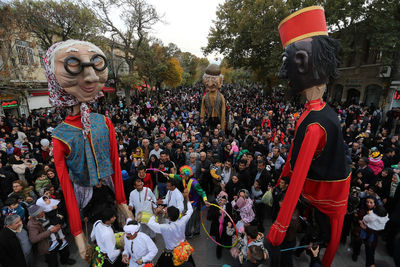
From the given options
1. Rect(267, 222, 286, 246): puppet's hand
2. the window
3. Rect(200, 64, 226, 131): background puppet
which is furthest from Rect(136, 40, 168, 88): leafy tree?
Rect(267, 222, 286, 246): puppet's hand

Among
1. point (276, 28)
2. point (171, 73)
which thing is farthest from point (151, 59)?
point (276, 28)

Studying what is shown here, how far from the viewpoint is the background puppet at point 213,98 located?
7.95 m

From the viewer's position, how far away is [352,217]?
13.3ft

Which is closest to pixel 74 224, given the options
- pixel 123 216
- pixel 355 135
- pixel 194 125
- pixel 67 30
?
pixel 123 216

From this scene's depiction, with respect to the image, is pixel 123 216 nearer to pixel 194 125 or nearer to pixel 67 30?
pixel 194 125

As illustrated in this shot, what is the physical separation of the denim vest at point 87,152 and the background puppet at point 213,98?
5505 mm

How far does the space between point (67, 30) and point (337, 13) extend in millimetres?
17599

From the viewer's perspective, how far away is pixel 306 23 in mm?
2791

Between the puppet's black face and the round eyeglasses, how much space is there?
256cm

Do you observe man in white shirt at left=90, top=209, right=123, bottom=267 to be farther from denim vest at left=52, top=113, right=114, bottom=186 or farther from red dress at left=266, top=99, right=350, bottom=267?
red dress at left=266, top=99, right=350, bottom=267

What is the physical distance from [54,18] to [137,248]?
51.4ft

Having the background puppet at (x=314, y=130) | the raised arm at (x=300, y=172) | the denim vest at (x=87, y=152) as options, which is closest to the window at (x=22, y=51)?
the denim vest at (x=87, y=152)

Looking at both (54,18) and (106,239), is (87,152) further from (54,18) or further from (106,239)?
(54,18)

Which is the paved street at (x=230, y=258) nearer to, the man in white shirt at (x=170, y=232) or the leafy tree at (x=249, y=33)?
the man in white shirt at (x=170, y=232)
